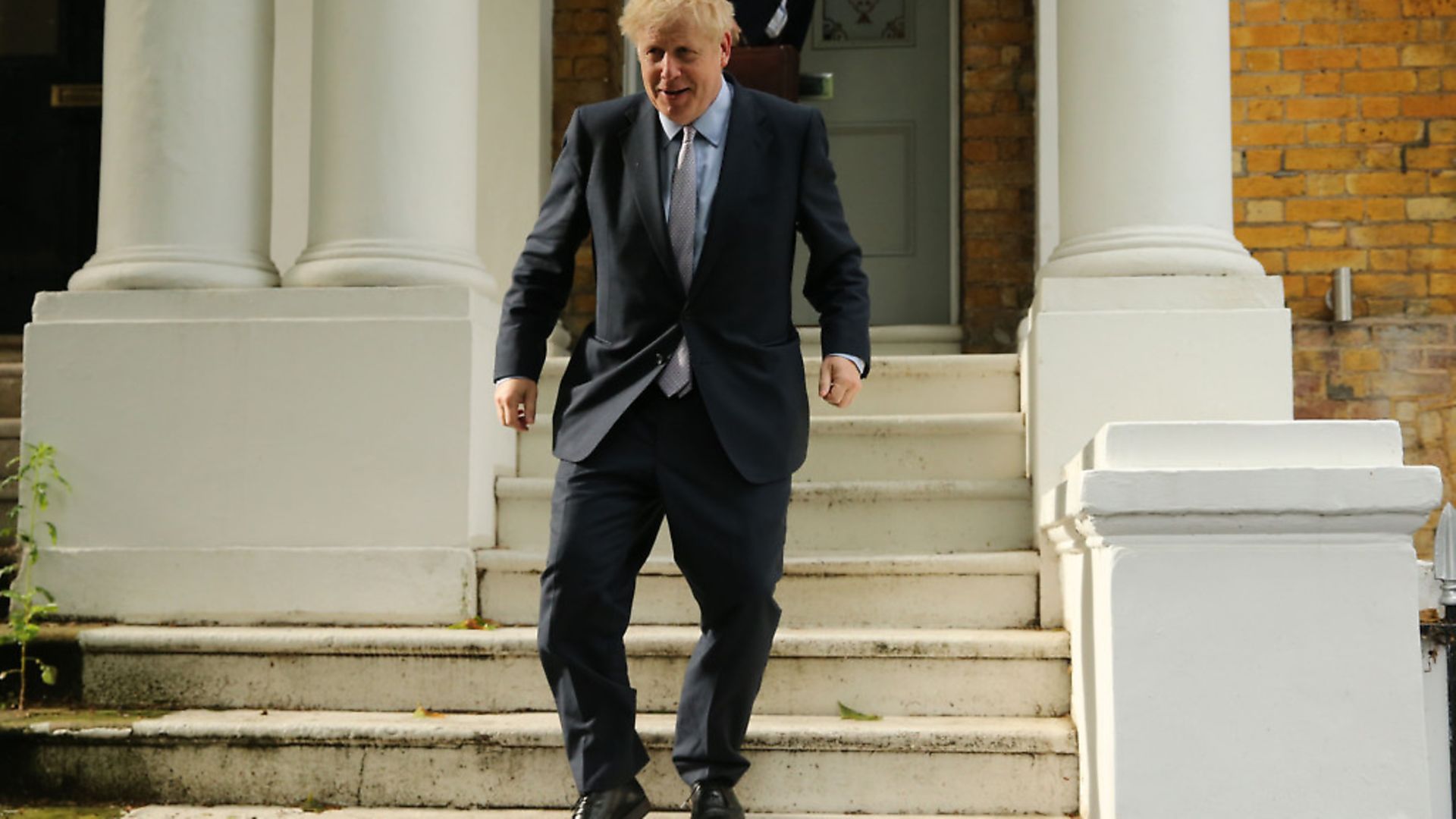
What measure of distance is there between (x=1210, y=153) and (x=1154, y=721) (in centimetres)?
176

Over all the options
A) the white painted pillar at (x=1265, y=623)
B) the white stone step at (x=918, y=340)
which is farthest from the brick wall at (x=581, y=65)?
the white painted pillar at (x=1265, y=623)

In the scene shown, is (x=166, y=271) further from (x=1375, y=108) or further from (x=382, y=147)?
(x=1375, y=108)

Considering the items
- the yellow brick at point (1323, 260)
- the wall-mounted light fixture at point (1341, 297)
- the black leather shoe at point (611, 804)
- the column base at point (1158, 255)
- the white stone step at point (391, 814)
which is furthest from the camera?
the yellow brick at point (1323, 260)

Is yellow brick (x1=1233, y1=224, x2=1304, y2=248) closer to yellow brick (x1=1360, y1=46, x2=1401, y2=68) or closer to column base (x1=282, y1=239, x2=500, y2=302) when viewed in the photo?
yellow brick (x1=1360, y1=46, x2=1401, y2=68)

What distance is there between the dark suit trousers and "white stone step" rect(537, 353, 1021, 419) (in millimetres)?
1526

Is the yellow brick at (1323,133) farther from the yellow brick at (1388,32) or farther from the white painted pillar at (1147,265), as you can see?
the white painted pillar at (1147,265)

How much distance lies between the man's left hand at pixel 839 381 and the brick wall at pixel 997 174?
9.58 feet

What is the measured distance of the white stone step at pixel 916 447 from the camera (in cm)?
398

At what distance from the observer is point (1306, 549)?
255 centimetres

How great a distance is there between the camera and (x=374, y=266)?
12.5 feet

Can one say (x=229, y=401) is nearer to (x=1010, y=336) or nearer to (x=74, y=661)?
(x=74, y=661)

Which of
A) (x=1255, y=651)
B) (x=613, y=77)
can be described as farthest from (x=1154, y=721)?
(x=613, y=77)

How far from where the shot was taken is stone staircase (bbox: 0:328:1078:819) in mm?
3021

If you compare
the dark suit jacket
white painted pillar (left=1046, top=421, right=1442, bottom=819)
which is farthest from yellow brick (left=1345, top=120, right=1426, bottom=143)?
the dark suit jacket
